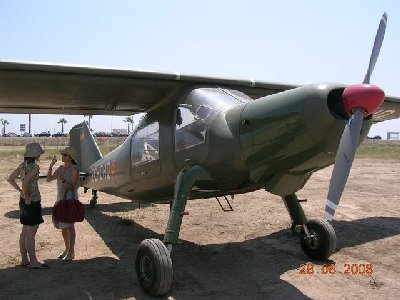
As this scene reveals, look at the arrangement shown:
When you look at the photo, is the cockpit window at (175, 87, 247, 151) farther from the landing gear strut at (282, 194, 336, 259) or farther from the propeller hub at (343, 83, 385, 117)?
the landing gear strut at (282, 194, 336, 259)

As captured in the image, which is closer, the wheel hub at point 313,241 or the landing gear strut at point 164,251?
the landing gear strut at point 164,251

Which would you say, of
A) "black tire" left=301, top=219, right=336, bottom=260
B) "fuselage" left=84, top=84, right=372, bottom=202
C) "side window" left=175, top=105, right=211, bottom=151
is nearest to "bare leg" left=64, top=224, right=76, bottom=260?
"fuselage" left=84, top=84, right=372, bottom=202

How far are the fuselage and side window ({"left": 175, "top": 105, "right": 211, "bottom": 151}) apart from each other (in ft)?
0.05

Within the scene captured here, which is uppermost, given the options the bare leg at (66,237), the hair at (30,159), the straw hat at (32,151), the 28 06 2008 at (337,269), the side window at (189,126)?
the side window at (189,126)

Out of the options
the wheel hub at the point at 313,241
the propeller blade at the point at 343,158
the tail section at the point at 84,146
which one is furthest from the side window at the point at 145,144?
the tail section at the point at 84,146

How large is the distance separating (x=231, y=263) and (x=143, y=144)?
2692 millimetres

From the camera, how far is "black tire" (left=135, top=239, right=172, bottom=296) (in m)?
4.94

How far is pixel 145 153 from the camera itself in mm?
7195

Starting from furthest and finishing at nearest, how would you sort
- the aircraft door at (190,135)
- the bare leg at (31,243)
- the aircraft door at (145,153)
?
1. the aircraft door at (145,153)
2. the bare leg at (31,243)
3. the aircraft door at (190,135)

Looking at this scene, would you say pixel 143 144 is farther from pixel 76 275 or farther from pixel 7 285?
pixel 7 285

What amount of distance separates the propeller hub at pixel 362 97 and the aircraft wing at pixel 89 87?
115 inches

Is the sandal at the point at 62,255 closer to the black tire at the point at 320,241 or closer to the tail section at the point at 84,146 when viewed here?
the black tire at the point at 320,241

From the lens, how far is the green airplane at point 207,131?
4.41m

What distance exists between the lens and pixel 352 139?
14.0 feet
